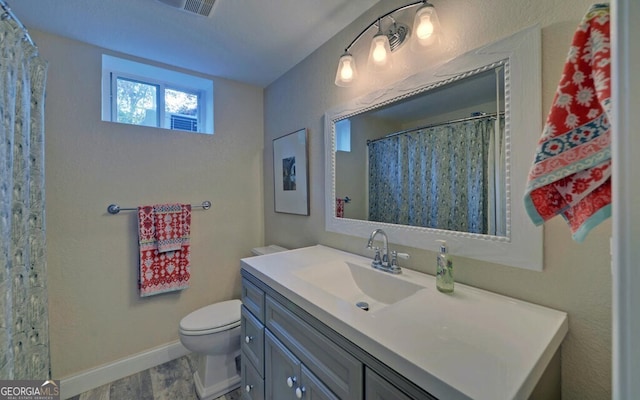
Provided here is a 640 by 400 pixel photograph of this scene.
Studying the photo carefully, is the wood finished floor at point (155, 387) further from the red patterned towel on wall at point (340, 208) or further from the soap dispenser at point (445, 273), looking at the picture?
the soap dispenser at point (445, 273)

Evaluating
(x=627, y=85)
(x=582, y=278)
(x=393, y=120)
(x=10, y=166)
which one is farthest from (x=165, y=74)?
(x=582, y=278)

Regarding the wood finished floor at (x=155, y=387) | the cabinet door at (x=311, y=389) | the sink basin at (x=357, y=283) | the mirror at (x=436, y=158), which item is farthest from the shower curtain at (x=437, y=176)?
the wood finished floor at (x=155, y=387)

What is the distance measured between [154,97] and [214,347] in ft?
6.49

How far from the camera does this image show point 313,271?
124 cm

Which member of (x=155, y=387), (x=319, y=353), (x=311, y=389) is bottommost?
(x=155, y=387)

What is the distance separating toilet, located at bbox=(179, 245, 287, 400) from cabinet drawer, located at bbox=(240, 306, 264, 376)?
274 mm

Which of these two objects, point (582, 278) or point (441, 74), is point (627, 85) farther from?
point (441, 74)

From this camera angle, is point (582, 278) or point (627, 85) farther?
point (582, 278)

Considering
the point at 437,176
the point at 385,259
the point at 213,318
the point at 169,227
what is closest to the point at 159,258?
the point at 169,227

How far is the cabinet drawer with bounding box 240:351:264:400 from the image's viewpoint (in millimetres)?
1186

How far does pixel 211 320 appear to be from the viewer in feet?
5.27

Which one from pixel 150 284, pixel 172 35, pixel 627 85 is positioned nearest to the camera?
pixel 627 85

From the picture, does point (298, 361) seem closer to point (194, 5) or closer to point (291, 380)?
point (291, 380)

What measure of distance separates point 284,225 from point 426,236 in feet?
4.16
